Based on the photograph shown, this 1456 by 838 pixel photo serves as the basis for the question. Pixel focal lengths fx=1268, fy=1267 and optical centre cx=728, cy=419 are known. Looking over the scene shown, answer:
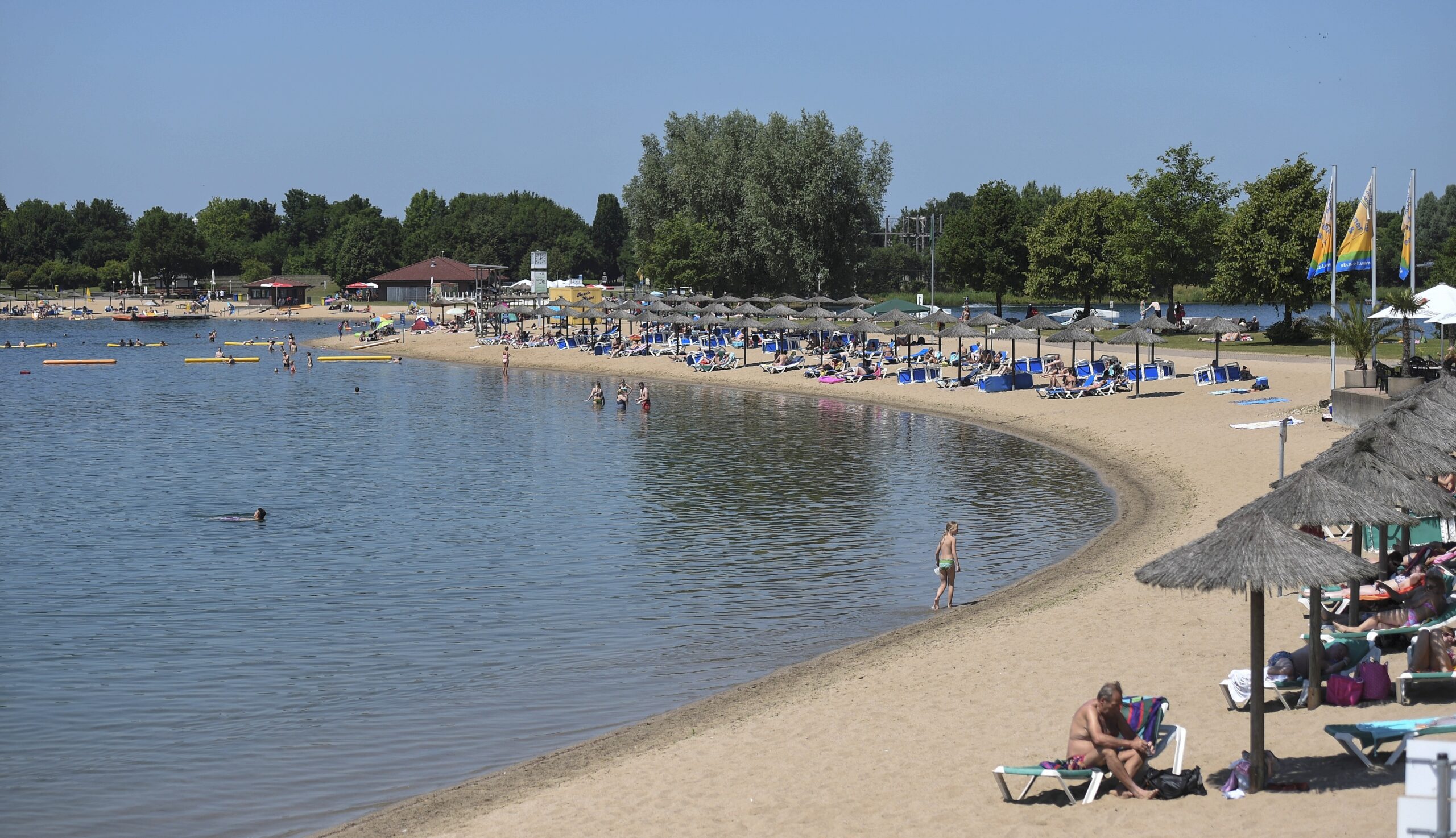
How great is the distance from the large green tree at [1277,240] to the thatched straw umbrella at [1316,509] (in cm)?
4284

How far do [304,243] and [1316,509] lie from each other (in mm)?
192942

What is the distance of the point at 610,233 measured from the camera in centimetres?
17600

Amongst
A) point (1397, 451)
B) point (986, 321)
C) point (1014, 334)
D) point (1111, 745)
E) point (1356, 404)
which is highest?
point (986, 321)

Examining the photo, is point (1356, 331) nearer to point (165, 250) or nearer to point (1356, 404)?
point (1356, 404)

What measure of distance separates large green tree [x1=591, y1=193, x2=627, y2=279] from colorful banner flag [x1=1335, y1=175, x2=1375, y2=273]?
A: 477 feet

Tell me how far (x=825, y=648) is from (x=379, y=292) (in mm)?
143244

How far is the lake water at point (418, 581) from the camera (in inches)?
517

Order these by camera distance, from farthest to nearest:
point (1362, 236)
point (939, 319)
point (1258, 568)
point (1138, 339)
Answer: point (939, 319) → point (1138, 339) → point (1362, 236) → point (1258, 568)

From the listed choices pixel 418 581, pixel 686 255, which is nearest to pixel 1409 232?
pixel 418 581

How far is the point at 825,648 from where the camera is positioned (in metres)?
16.4

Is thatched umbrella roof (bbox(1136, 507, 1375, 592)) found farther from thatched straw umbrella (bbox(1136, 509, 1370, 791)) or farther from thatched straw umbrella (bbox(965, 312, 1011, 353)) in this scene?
thatched straw umbrella (bbox(965, 312, 1011, 353))

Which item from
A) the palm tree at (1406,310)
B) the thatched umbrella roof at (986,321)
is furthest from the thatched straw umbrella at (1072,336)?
the palm tree at (1406,310)

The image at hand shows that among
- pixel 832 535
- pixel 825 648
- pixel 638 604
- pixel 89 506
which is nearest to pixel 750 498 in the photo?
pixel 832 535

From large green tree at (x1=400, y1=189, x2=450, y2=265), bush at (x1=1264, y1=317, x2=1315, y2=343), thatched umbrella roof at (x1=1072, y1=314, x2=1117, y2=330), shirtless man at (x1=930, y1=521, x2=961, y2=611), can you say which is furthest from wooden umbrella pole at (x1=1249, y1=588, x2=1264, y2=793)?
large green tree at (x1=400, y1=189, x2=450, y2=265)
